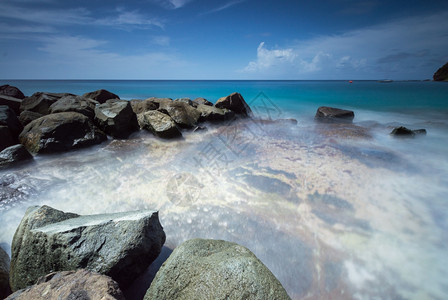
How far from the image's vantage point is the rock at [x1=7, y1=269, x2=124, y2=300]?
1463mm

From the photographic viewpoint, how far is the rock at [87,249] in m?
1.89

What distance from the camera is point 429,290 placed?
7.33ft

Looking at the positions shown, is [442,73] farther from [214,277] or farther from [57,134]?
[57,134]

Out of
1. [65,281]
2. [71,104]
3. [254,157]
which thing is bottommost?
[254,157]

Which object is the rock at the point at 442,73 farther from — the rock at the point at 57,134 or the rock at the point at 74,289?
the rock at the point at 74,289

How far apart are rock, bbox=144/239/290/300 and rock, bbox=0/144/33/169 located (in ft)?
17.4

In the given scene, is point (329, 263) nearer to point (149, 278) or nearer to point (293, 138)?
point (149, 278)

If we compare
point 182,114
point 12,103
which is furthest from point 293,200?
point 12,103

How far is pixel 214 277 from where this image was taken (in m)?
1.54

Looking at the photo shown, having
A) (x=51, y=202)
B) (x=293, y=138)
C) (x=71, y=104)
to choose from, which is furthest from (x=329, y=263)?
(x=71, y=104)

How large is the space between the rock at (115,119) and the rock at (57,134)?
2.18 ft

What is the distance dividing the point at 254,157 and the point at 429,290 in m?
3.79

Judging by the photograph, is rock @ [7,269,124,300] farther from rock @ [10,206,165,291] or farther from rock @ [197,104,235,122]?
rock @ [197,104,235,122]

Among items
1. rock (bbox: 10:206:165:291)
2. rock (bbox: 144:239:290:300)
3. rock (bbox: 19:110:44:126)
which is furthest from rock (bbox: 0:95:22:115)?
rock (bbox: 144:239:290:300)
